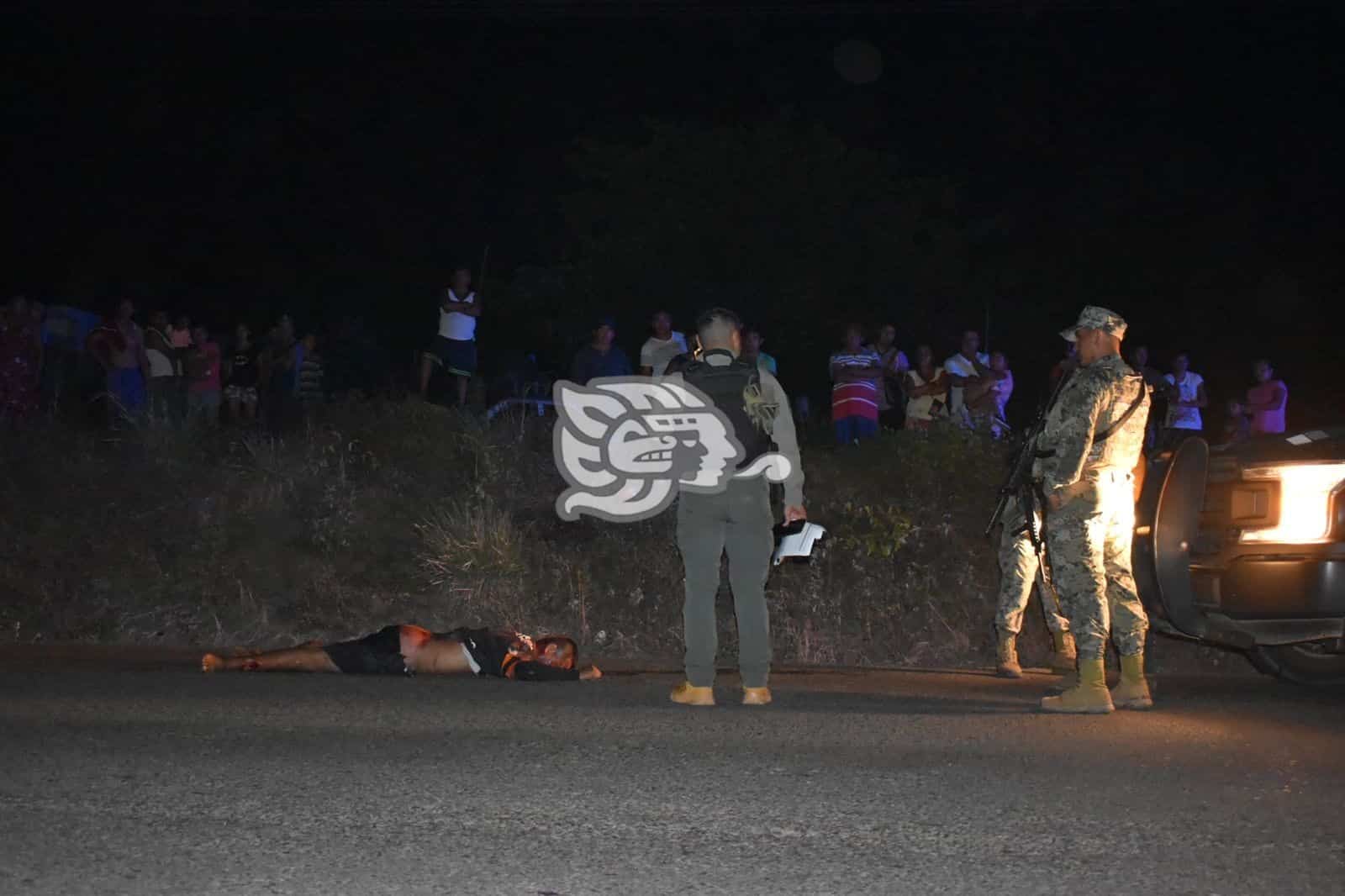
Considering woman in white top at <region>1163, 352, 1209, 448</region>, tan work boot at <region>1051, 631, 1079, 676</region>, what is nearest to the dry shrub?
tan work boot at <region>1051, 631, 1079, 676</region>

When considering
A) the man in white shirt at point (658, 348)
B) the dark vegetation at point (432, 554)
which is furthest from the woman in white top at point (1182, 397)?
the dark vegetation at point (432, 554)

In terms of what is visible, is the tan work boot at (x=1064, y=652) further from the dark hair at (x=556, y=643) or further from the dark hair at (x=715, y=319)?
the dark hair at (x=715, y=319)

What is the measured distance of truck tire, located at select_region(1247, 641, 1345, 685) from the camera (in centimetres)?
893

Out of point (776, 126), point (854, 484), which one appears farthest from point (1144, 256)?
point (854, 484)

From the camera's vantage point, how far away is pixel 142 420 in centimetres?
1296

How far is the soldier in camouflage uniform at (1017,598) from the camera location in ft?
29.8

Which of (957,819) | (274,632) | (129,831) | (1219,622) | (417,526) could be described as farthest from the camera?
(417,526)

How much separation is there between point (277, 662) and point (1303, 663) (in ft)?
18.6

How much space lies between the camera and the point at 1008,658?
9.40 m

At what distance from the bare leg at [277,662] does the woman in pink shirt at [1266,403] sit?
11.3 metres

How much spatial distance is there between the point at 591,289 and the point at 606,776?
31449 millimetres

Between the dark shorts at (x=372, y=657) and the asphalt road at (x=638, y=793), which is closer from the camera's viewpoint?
the asphalt road at (x=638, y=793)

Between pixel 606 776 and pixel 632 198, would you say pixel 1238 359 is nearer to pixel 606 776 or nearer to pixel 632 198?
pixel 632 198

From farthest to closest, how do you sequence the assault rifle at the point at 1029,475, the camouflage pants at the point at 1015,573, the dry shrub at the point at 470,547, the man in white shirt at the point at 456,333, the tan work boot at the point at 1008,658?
the man in white shirt at the point at 456,333, the dry shrub at the point at 470,547, the tan work boot at the point at 1008,658, the camouflage pants at the point at 1015,573, the assault rifle at the point at 1029,475
